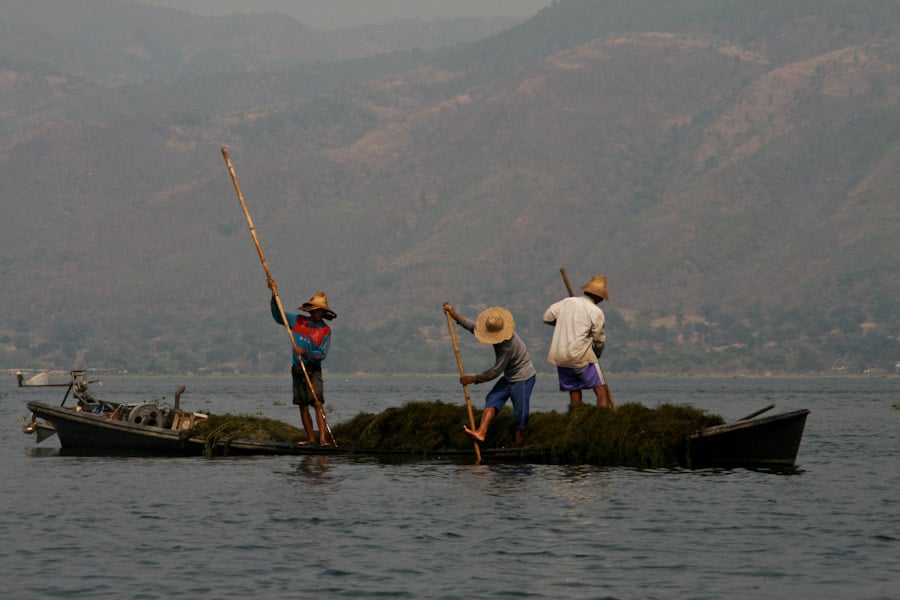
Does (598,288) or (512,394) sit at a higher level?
(598,288)

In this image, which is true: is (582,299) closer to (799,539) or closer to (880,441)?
(799,539)

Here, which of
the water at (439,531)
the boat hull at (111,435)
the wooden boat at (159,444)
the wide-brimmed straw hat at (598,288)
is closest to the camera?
the water at (439,531)

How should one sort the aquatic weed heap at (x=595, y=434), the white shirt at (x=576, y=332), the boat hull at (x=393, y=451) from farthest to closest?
the aquatic weed heap at (x=595, y=434)
the white shirt at (x=576, y=332)
the boat hull at (x=393, y=451)

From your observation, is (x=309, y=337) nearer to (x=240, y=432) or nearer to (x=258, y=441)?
(x=258, y=441)

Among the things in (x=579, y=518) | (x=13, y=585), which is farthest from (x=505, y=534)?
(x=13, y=585)

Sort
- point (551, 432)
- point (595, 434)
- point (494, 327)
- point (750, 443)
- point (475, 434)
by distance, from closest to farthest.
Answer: point (494, 327) < point (750, 443) < point (475, 434) < point (595, 434) < point (551, 432)

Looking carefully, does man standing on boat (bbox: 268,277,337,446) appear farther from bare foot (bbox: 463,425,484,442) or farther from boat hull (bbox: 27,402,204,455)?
boat hull (bbox: 27,402,204,455)

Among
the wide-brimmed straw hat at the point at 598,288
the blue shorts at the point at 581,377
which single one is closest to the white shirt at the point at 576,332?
the blue shorts at the point at 581,377

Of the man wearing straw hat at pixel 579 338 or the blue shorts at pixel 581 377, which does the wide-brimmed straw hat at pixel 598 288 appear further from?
the blue shorts at pixel 581 377

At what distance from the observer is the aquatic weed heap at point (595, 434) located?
2720 centimetres

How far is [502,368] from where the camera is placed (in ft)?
87.6

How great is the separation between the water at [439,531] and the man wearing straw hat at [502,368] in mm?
1180

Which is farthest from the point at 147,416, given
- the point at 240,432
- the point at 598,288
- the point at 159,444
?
the point at 598,288

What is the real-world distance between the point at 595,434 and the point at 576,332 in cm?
224
